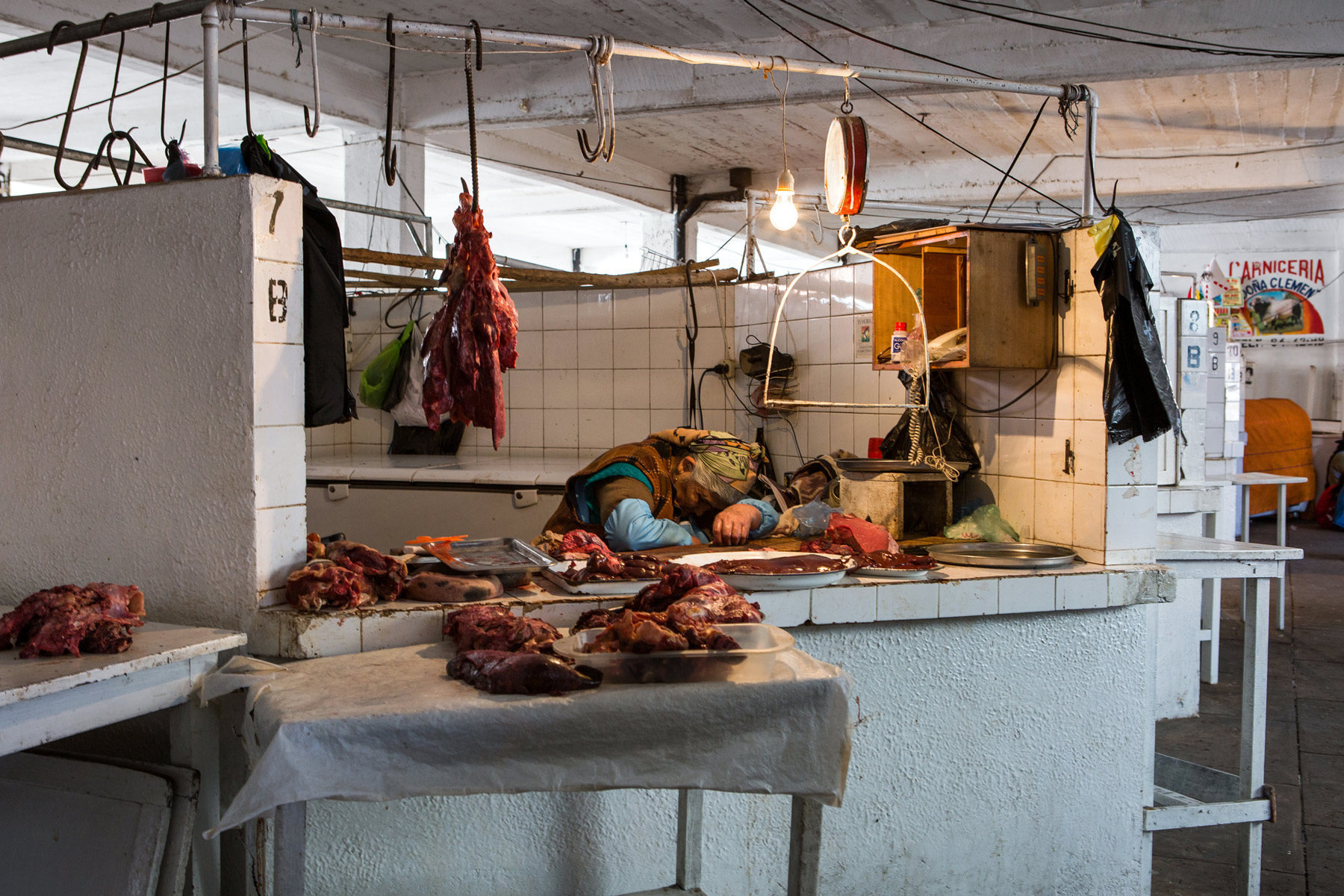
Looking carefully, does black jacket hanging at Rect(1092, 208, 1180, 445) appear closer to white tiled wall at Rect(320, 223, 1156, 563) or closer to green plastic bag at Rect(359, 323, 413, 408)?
white tiled wall at Rect(320, 223, 1156, 563)

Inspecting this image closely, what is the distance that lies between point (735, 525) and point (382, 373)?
11.3ft

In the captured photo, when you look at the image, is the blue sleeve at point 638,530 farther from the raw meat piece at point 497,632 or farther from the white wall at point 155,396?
the white wall at point 155,396

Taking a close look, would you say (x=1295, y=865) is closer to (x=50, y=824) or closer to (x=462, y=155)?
(x=50, y=824)

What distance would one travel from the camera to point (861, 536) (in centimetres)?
352

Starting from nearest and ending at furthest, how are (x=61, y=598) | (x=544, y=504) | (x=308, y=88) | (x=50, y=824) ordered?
(x=61, y=598)
(x=50, y=824)
(x=544, y=504)
(x=308, y=88)

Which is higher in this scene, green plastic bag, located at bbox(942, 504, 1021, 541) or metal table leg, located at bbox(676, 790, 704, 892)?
green plastic bag, located at bbox(942, 504, 1021, 541)

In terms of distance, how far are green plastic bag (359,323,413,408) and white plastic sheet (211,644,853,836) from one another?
170 inches

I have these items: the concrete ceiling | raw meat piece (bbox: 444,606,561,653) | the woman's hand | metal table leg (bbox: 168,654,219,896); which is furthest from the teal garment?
the concrete ceiling

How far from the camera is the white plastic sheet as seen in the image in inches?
77.9

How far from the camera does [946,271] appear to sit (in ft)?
13.3

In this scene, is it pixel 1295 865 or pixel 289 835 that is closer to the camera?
pixel 289 835

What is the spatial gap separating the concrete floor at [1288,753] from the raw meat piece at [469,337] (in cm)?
313

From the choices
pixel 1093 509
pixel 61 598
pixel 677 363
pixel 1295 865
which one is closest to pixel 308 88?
pixel 677 363

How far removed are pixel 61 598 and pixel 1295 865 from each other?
14.5 ft
